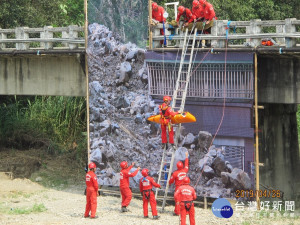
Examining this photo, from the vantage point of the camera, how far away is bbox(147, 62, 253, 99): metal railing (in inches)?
832

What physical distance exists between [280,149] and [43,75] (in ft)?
28.5

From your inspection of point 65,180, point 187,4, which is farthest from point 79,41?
point 187,4

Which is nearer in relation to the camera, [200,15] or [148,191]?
[148,191]

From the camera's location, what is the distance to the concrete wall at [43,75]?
81.8 feet

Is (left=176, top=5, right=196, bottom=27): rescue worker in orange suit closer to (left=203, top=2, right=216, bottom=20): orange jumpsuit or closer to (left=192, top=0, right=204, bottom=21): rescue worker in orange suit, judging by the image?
(left=192, top=0, right=204, bottom=21): rescue worker in orange suit

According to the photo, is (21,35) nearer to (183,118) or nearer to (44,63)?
(44,63)

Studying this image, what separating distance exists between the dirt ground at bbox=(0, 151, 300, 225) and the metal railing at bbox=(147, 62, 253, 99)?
3.43 meters

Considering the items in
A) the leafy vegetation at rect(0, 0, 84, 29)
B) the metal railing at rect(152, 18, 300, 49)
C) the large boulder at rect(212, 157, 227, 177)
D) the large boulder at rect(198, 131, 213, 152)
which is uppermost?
the leafy vegetation at rect(0, 0, 84, 29)

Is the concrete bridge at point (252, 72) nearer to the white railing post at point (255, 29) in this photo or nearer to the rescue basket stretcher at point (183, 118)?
the white railing post at point (255, 29)

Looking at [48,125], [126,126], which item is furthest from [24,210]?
[48,125]

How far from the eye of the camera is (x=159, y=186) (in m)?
20.1

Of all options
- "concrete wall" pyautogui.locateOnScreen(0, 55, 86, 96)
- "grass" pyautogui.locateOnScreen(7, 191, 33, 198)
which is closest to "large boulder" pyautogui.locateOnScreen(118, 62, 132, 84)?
"concrete wall" pyautogui.locateOnScreen(0, 55, 86, 96)

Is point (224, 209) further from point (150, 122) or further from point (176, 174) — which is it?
point (150, 122)

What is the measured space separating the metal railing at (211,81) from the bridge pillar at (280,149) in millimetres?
3053
